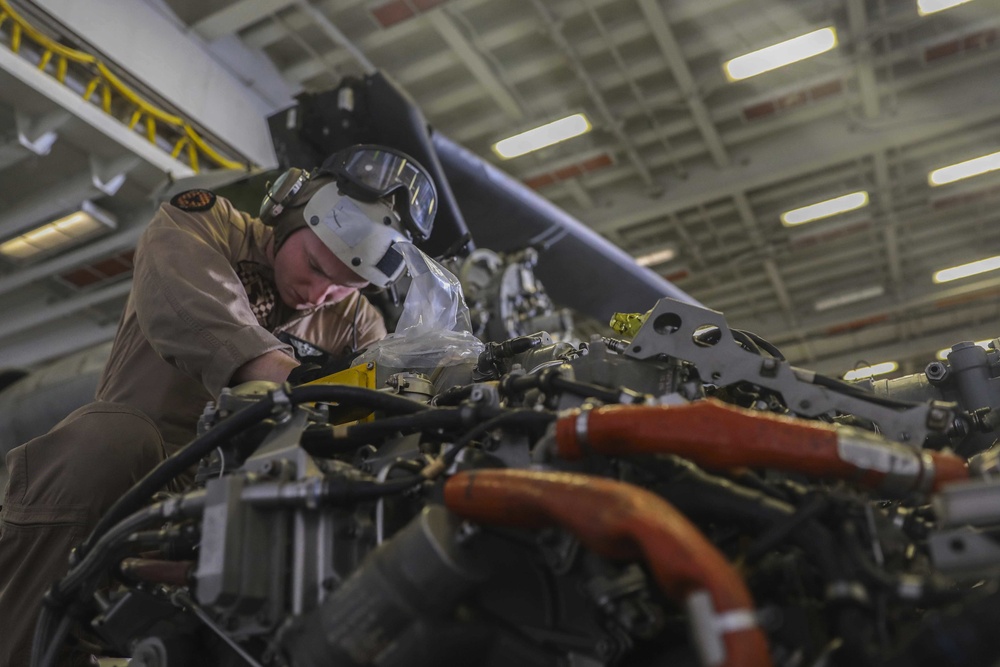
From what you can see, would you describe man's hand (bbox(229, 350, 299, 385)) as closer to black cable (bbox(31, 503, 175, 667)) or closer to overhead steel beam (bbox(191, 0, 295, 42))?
black cable (bbox(31, 503, 175, 667))

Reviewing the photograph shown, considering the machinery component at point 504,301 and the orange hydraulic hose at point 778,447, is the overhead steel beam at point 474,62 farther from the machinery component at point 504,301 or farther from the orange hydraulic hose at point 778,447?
the orange hydraulic hose at point 778,447

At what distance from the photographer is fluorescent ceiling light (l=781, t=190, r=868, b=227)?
278 inches

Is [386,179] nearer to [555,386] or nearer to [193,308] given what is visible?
[193,308]

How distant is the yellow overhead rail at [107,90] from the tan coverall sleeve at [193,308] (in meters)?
2.56

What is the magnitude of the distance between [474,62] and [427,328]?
395 centimetres

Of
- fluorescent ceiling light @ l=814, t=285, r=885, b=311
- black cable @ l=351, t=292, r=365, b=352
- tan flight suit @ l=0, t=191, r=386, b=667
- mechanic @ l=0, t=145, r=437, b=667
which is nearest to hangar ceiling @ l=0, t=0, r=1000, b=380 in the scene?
fluorescent ceiling light @ l=814, t=285, r=885, b=311

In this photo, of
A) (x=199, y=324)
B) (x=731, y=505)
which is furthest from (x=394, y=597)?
(x=199, y=324)

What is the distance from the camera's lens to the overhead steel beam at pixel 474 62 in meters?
4.90

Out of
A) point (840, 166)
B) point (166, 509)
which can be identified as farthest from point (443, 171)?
Answer: point (840, 166)

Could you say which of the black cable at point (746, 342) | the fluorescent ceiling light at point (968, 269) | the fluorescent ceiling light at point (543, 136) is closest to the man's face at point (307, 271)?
the black cable at point (746, 342)

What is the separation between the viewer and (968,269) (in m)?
8.27

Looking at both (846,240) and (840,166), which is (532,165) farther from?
(846,240)

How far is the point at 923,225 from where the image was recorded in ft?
25.0

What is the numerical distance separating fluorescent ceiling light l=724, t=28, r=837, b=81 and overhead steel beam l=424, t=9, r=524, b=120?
4.98 feet
